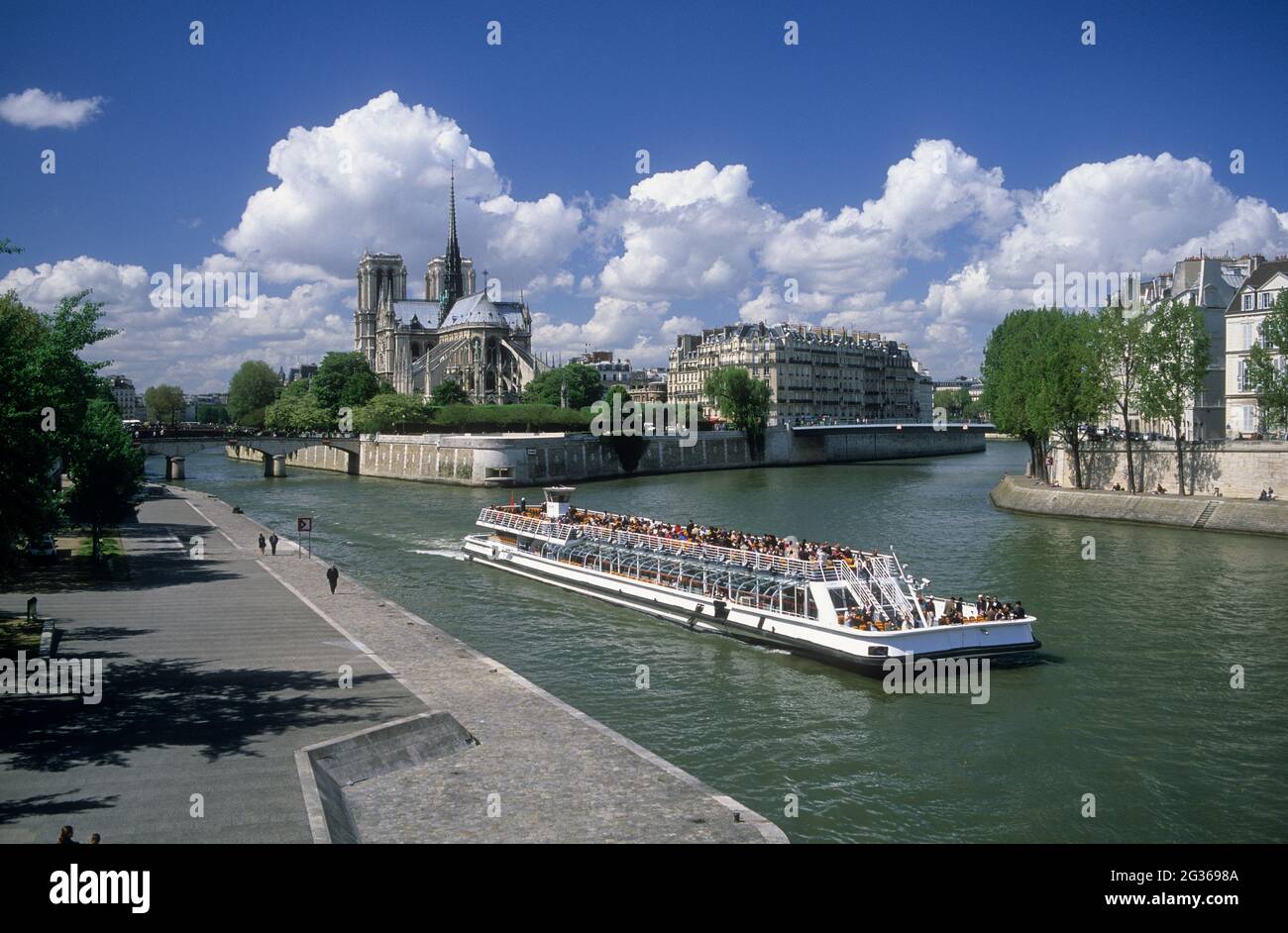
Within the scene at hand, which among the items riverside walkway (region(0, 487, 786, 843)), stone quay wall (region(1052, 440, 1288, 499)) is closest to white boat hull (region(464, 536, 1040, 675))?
riverside walkway (region(0, 487, 786, 843))

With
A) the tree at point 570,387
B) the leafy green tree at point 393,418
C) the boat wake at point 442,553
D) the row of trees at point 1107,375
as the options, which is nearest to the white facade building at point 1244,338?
the row of trees at point 1107,375

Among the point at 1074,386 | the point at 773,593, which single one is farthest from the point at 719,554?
the point at 1074,386

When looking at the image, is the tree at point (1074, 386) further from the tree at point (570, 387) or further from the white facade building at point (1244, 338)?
the tree at point (570, 387)

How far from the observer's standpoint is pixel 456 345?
16538 centimetres

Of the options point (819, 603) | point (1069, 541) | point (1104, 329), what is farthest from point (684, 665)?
point (1104, 329)

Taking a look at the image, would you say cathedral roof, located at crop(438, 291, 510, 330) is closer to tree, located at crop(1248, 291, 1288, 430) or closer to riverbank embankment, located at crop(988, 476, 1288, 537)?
riverbank embankment, located at crop(988, 476, 1288, 537)

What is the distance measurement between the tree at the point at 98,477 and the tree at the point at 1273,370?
173 feet

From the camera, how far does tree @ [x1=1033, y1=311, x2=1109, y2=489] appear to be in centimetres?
5884

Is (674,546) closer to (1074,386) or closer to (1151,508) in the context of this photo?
(1151,508)

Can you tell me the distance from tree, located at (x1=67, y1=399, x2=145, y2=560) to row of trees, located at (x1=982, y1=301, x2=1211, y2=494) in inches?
1885

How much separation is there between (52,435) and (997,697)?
20586 mm

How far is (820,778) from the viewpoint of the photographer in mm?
18031

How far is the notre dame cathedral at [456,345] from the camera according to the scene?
162m

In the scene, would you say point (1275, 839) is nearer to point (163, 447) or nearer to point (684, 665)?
point (684, 665)
